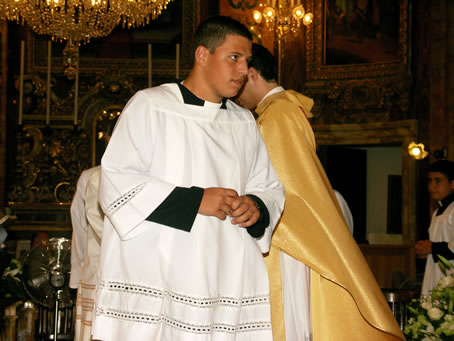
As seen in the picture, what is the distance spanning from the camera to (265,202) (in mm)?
2820

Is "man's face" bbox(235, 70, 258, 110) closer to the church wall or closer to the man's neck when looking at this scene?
the man's neck

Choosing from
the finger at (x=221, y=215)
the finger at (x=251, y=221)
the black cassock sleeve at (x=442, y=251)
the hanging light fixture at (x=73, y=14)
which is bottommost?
the black cassock sleeve at (x=442, y=251)

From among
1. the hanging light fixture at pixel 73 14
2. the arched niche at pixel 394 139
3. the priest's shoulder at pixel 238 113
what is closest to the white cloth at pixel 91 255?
the priest's shoulder at pixel 238 113

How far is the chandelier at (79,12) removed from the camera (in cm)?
762

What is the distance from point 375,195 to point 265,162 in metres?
12.3

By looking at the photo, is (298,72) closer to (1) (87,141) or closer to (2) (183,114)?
(1) (87,141)

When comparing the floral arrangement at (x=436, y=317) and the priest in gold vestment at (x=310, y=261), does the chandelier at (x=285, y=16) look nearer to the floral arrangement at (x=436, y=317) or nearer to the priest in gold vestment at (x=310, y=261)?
the priest in gold vestment at (x=310, y=261)

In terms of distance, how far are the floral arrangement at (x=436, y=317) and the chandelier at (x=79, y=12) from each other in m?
4.90

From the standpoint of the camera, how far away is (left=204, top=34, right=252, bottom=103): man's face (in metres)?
2.84

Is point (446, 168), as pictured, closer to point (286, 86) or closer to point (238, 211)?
point (238, 211)

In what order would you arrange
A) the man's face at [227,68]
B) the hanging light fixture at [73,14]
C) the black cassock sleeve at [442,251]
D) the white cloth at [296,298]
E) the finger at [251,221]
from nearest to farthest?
the finger at [251,221]
the man's face at [227,68]
the white cloth at [296,298]
the black cassock sleeve at [442,251]
the hanging light fixture at [73,14]

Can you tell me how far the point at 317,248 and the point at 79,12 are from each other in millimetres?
4918

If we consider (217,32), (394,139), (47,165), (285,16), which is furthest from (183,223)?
(394,139)

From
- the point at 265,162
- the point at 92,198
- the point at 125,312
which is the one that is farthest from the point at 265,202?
the point at 92,198
